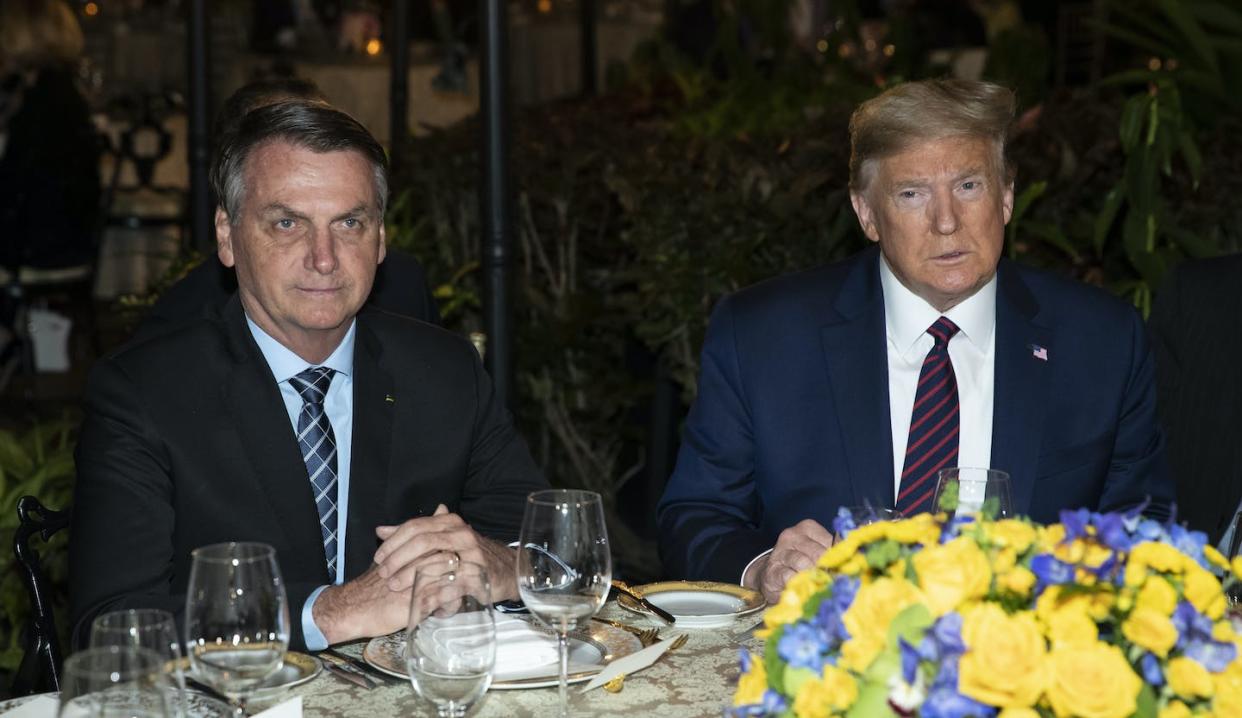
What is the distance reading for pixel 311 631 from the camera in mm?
2027

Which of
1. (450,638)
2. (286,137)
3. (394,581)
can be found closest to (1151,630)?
(450,638)

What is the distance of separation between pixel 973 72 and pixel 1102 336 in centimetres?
703


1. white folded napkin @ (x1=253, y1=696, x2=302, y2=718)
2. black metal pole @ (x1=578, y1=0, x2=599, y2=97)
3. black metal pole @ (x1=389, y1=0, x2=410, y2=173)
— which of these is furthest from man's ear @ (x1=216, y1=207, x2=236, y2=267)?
black metal pole @ (x1=578, y1=0, x2=599, y2=97)

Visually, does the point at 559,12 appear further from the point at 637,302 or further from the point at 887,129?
the point at 887,129

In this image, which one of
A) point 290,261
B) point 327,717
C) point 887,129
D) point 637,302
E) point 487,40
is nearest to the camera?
point 327,717

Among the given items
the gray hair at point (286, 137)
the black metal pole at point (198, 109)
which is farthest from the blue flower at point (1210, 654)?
the black metal pole at point (198, 109)

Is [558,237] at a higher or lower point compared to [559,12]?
lower

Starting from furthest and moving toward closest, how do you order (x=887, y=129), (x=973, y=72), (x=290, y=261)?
(x=973, y=72) < (x=887, y=129) < (x=290, y=261)

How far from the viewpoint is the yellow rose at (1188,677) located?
3.88 ft

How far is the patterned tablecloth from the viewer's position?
171cm

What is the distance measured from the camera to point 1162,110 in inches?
152

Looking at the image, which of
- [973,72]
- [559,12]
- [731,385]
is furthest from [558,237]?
[559,12]

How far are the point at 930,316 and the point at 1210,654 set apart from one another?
1.47m

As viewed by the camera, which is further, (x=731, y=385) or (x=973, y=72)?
(x=973, y=72)
